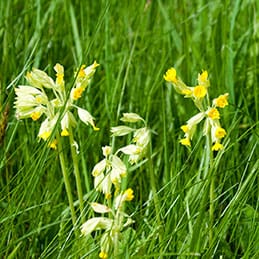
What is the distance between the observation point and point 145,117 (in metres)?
2.52

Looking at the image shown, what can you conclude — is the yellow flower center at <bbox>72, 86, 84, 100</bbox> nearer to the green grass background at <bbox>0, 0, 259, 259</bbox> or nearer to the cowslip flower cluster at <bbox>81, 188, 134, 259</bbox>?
the green grass background at <bbox>0, 0, 259, 259</bbox>

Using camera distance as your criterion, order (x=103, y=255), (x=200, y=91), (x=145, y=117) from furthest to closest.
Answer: (x=145, y=117) → (x=200, y=91) → (x=103, y=255)

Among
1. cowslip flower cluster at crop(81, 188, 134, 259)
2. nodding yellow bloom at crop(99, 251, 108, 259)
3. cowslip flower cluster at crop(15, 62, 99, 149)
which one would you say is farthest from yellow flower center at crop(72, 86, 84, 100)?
nodding yellow bloom at crop(99, 251, 108, 259)

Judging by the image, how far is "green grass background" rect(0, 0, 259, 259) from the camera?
71.2 inches

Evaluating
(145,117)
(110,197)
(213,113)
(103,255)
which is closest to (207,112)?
(213,113)

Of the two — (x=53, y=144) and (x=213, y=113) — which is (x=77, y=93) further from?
(x=213, y=113)

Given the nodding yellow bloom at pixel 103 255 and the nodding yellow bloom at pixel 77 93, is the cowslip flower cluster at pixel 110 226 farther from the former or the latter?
the nodding yellow bloom at pixel 77 93

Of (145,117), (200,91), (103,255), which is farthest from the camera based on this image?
(145,117)

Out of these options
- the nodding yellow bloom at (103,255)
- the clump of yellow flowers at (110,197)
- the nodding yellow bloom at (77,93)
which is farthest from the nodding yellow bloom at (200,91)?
the nodding yellow bloom at (103,255)

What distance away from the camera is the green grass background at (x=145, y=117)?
1.81 metres

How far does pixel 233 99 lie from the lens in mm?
2541

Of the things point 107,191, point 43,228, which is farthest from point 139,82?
point 107,191

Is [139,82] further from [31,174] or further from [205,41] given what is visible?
[31,174]

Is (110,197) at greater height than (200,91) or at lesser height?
lesser
